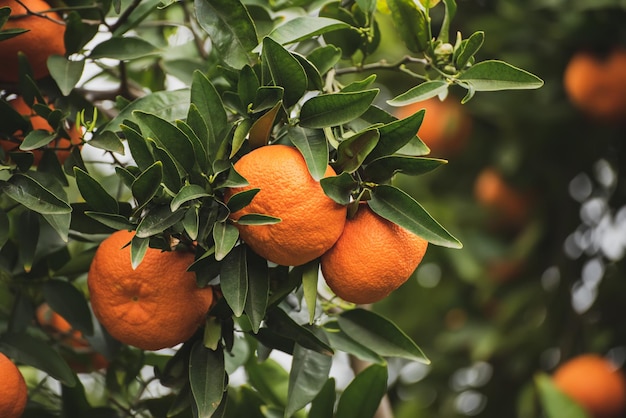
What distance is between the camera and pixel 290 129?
0.83 metres

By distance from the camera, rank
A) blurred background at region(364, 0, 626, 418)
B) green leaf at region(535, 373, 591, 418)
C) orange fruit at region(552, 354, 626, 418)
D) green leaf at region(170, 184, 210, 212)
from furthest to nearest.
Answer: blurred background at region(364, 0, 626, 418) → orange fruit at region(552, 354, 626, 418) → green leaf at region(535, 373, 591, 418) → green leaf at region(170, 184, 210, 212)

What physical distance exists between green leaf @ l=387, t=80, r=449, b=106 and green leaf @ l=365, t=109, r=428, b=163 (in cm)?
4

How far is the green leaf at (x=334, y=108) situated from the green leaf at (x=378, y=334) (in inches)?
9.2

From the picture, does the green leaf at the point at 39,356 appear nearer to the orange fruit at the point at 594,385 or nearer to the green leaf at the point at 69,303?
the green leaf at the point at 69,303

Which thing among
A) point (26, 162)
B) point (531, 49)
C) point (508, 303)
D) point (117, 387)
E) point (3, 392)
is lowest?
point (508, 303)

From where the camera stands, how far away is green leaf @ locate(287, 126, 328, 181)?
777 millimetres

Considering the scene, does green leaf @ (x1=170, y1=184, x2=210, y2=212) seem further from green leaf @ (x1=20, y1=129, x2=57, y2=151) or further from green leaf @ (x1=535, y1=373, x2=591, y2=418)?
green leaf @ (x1=535, y1=373, x2=591, y2=418)

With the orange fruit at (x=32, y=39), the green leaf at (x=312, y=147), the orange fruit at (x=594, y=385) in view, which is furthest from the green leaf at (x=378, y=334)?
the orange fruit at (x=594, y=385)

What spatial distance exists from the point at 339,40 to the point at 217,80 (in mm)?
192

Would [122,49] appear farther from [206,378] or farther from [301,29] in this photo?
[206,378]

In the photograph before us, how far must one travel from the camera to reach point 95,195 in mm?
820

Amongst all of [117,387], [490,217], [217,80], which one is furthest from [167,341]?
[490,217]

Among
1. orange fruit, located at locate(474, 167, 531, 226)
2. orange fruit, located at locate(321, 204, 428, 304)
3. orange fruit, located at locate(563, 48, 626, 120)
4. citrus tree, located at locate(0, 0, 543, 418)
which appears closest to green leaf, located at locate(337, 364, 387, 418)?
citrus tree, located at locate(0, 0, 543, 418)

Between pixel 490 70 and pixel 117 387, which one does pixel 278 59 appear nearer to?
pixel 490 70
